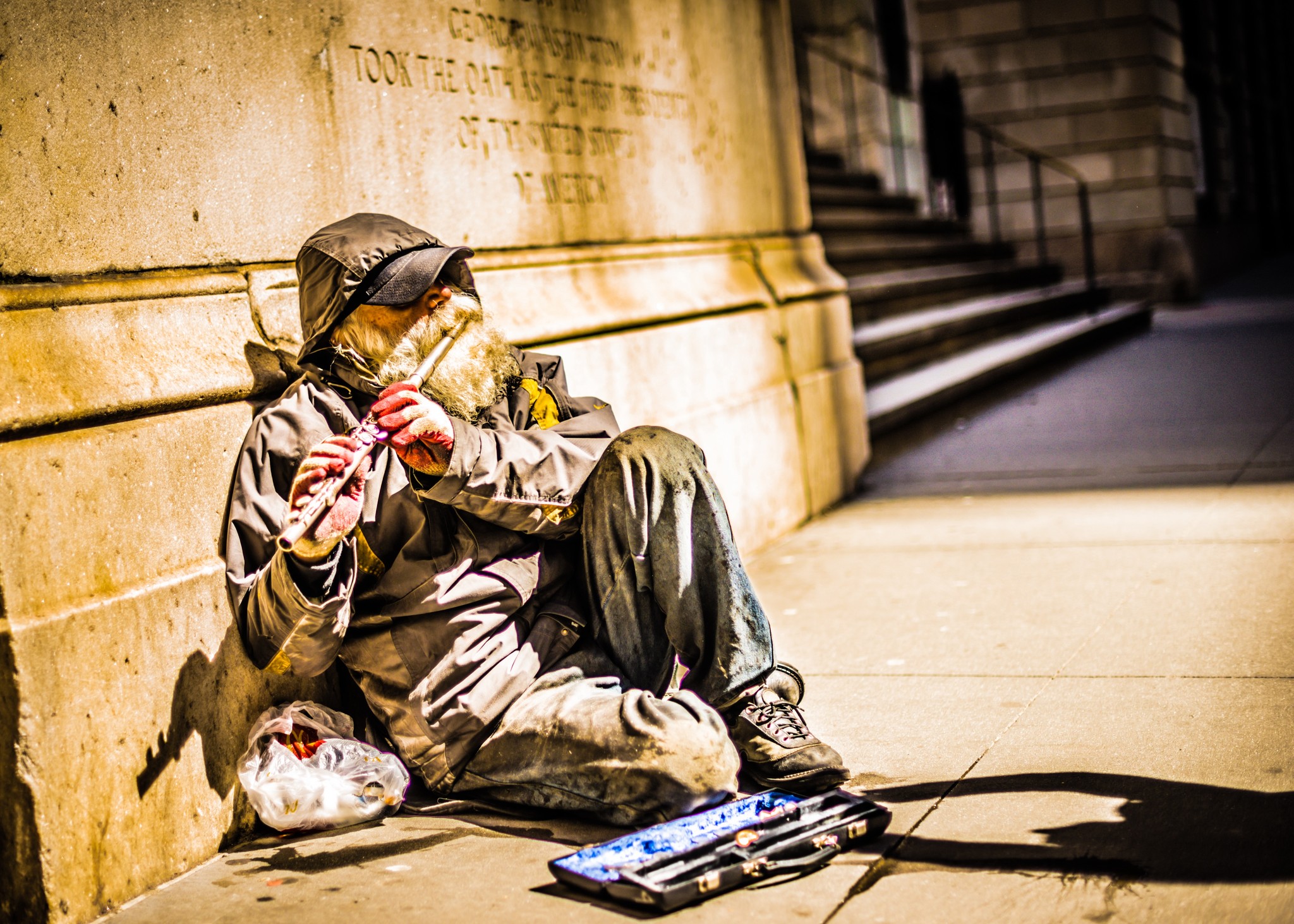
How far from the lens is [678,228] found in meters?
5.49

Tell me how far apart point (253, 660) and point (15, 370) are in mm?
766

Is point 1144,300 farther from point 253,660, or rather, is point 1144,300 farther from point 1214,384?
point 253,660

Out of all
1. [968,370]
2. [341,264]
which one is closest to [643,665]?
[341,264]

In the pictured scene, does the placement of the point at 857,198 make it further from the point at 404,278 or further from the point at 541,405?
the point at 404,278

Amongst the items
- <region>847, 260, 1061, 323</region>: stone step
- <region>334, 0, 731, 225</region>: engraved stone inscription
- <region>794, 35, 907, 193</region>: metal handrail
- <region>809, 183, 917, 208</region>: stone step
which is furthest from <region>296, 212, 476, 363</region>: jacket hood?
<region>794, 35, 907, 193</region>: metal handrail

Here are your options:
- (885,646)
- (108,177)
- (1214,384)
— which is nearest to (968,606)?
(885,646)

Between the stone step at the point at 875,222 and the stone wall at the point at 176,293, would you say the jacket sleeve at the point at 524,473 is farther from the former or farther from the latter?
the stone step at the point at 875,222

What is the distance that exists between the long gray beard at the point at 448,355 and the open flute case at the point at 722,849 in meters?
1.02

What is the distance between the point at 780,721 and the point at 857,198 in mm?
10124

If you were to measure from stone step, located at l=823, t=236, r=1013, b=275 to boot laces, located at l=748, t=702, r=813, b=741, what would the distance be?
780 centimetres

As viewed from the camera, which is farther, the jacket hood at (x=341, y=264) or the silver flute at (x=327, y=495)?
the jacket hood at (x=341, y=264)

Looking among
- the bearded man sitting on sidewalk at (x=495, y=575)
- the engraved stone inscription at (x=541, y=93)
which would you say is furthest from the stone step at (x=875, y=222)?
the bearded man sitting on sidewalk at (x=495, y=575)

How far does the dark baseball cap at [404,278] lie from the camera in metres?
2.78

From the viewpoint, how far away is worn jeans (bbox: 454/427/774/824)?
2.63 m
